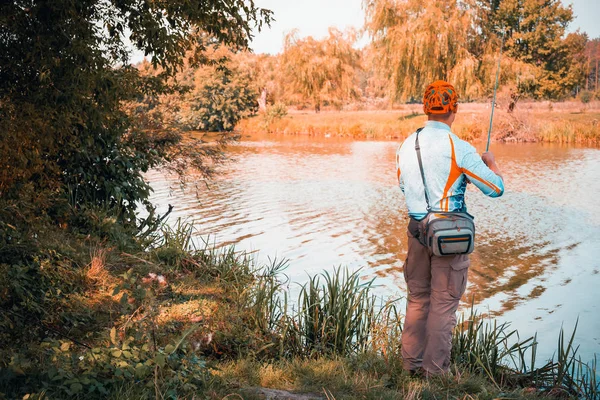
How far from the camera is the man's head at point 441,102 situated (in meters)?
3.93

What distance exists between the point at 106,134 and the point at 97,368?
13.4 ft

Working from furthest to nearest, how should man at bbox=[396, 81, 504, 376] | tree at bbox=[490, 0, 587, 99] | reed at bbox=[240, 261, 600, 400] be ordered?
tree at bbox=[490, 0, 587, 99]
reed at bbox=[240, 261, 600, 400]
man at bbox=[396, 81, 504, 376]

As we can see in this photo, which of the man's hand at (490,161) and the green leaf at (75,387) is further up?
the man's hand at (490,161)

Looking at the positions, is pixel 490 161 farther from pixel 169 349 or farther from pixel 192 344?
pixel 192 344

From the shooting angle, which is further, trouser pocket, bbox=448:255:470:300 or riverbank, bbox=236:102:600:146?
riverbank, bbox=236:102:600:146

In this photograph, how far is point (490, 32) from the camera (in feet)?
104

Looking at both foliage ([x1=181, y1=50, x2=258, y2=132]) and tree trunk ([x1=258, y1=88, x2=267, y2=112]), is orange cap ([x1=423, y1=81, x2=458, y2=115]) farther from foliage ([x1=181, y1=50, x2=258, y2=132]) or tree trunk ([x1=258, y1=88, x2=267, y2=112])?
tree trunk ([x1=258, y1=88, x2=267, y2=112])

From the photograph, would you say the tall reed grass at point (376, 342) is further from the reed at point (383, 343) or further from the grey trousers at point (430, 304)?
the grey trousers at point (430, 304)

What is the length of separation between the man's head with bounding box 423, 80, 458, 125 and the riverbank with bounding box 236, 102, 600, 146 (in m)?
25.5

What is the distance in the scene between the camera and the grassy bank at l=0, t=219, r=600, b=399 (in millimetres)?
3260

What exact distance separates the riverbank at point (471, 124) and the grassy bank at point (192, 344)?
24.8m

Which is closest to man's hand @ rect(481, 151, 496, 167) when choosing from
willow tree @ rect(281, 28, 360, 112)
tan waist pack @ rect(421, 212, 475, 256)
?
tan waist pack @ rect(421, 212, 475, 256)

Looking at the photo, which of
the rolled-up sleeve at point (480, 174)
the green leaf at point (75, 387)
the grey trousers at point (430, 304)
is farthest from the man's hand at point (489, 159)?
the green leaf at point (75, 387)

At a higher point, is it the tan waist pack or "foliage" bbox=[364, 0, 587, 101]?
"foliage" bbox=[364, 0, 587, 101]
